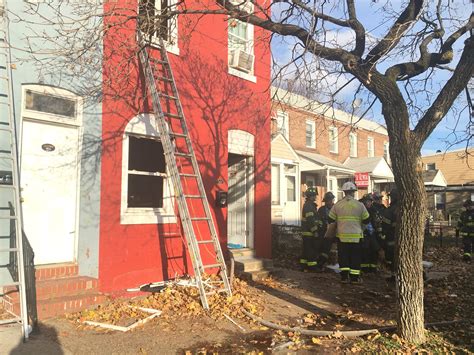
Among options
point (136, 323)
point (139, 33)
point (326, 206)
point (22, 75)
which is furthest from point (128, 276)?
point (326, 206)

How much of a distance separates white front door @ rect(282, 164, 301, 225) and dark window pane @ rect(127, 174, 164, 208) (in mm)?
10324

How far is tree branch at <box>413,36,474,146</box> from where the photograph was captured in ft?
16.9

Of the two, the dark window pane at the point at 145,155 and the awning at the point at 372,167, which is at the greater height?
the awning at the point at 372,167

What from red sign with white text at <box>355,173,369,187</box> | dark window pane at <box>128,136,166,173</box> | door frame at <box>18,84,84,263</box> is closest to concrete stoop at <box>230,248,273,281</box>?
dark window pane at <box>128,136,166,173</box>

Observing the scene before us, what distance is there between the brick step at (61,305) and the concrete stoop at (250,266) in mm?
2903

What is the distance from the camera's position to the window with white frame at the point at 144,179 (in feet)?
23.7

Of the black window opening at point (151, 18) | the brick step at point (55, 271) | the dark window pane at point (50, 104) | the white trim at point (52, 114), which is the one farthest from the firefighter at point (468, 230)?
the dark window pane at point (50, 104)

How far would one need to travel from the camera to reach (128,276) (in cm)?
706

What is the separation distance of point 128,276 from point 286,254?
595 centimetres

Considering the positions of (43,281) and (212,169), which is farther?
(212,169)

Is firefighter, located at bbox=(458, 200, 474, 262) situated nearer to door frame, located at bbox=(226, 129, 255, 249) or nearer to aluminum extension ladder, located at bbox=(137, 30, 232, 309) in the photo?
door frame, located at bbox=(226, 129, 255, 249)

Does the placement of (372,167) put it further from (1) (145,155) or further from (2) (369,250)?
(1) (145,155)

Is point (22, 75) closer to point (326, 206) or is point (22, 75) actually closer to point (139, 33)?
point (139, 33)

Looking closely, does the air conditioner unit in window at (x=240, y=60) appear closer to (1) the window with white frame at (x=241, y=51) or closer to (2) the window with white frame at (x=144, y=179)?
(1) the window with white frame at (x=241, y=51)
